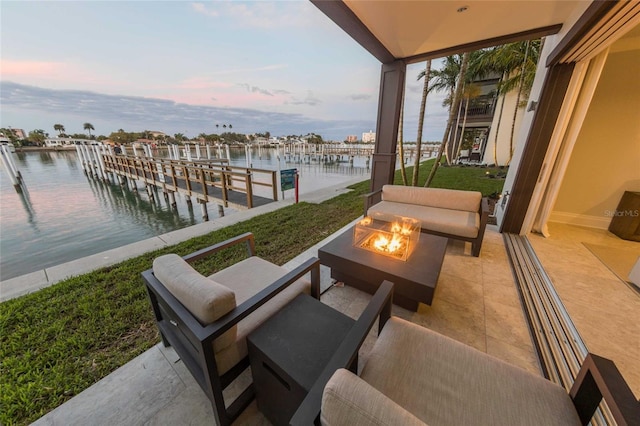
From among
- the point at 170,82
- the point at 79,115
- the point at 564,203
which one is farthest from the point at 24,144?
the point at 564,203

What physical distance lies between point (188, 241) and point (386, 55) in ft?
14.7

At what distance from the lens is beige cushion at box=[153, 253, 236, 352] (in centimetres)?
98

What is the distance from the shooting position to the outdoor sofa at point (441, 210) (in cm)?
270

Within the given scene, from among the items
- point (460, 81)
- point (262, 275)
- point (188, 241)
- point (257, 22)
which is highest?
point (257, 22)

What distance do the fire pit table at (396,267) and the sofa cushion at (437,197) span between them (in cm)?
117

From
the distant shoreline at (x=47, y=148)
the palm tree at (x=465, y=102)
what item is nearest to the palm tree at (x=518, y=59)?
the palm tree at (x=465, y=102)

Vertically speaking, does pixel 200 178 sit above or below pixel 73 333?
above

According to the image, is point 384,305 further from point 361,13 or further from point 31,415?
point 361,13

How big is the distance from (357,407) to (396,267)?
1459 millimetres

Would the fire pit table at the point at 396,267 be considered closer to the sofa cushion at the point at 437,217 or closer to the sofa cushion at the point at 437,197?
the sofa cushion at the point at 437,217

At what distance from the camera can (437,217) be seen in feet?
9.70

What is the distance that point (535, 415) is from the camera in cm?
80

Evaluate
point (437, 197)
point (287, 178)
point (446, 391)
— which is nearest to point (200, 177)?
point (287, 178)

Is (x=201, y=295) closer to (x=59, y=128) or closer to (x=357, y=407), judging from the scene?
(x=357, y=407)
